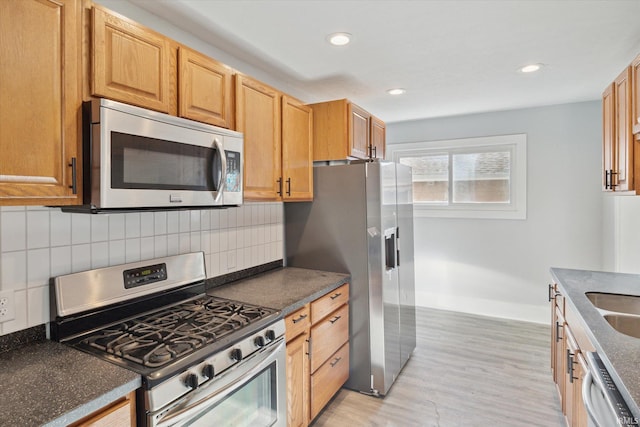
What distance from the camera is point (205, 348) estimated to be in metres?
1.37

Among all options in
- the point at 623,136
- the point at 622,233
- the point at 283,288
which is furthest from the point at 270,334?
the point at 622,233

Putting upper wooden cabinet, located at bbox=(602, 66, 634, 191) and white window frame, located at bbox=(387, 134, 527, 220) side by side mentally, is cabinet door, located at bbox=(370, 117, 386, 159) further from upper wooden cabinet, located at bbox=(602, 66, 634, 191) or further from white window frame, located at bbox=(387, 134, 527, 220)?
upper wooden cabinet, located at bbox=(602, 66, 634, 191)

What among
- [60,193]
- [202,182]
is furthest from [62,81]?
[202,182]

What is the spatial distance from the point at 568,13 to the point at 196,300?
2.58 meters

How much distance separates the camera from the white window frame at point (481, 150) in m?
4.05

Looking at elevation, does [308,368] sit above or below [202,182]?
below

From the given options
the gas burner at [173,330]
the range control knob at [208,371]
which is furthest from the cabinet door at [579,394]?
the range control knob at [208,371]

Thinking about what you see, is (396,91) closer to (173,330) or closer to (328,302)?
(328,302)

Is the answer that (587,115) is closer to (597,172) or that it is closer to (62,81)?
(597,172)

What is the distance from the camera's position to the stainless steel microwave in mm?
1286

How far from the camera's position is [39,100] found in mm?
1167

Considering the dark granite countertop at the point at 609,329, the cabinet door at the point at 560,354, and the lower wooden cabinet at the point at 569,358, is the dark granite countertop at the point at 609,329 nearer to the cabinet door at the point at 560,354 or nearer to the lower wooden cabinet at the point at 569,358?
the lower wooden cabinet at the point at 569,358

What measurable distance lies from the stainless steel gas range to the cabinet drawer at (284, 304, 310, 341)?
4.7 inches

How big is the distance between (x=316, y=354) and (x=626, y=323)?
1.68 metres
